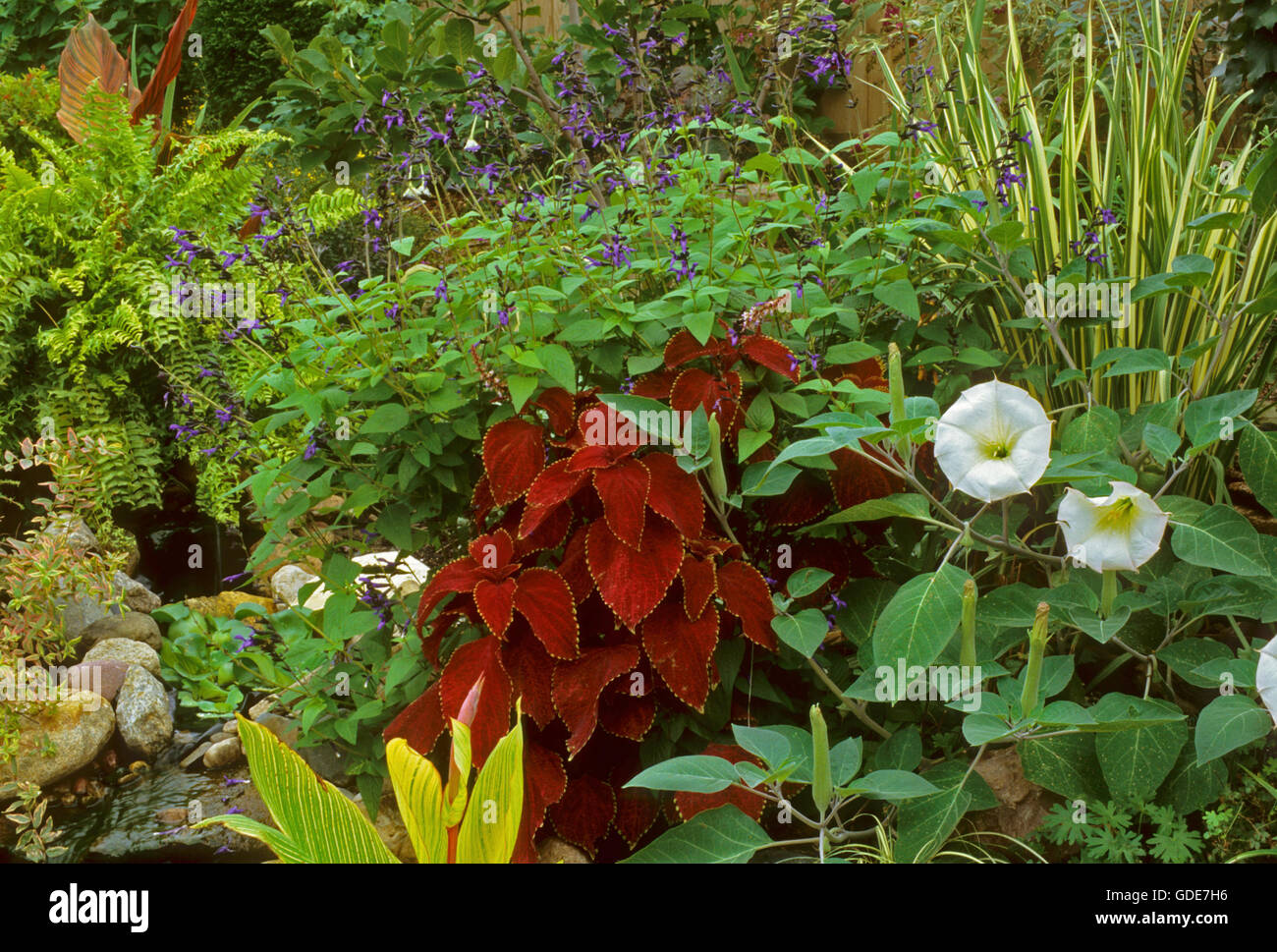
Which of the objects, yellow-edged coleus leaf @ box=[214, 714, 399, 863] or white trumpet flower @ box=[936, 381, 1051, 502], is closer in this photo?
white trumpet flower @ box=[936, 381, 1051, 502]

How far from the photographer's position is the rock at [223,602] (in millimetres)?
3287

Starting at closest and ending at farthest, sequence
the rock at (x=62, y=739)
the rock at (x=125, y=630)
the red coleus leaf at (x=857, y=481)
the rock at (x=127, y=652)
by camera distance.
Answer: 1. the red coleus leaf at (x=857, y=481)
2. the rock at (x=62, y=739)
3. the rock at (x=127, y=652)
4. the rock at (x=125, y=630)

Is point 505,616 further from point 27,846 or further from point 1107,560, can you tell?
point 27,846

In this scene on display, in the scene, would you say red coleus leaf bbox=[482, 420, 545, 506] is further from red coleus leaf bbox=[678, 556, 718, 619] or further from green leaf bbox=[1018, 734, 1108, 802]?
green leaf bbox=[1018, 734, 1108, 802]

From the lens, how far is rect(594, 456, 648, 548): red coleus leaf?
164 centimetres

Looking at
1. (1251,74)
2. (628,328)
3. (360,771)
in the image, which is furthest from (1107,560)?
(1251,74)

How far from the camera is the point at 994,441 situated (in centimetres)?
144

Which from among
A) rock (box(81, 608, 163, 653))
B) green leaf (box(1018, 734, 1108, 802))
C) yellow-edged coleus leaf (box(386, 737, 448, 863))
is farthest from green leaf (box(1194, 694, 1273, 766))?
rock (box(81, 608, 163, 653))

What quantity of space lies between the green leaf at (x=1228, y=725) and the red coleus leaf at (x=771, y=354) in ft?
2.56

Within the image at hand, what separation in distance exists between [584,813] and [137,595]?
6.87 ft

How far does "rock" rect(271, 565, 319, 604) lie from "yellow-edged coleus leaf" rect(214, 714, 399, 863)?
6.36 feet

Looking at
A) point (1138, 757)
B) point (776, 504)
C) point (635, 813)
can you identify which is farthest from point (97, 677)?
point (1138, 757)

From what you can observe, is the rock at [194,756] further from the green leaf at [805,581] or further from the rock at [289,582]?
the green leaf at [805,581]

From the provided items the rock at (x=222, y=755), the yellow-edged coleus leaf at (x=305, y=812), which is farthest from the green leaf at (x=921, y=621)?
the rock at (x=222, y=755)
